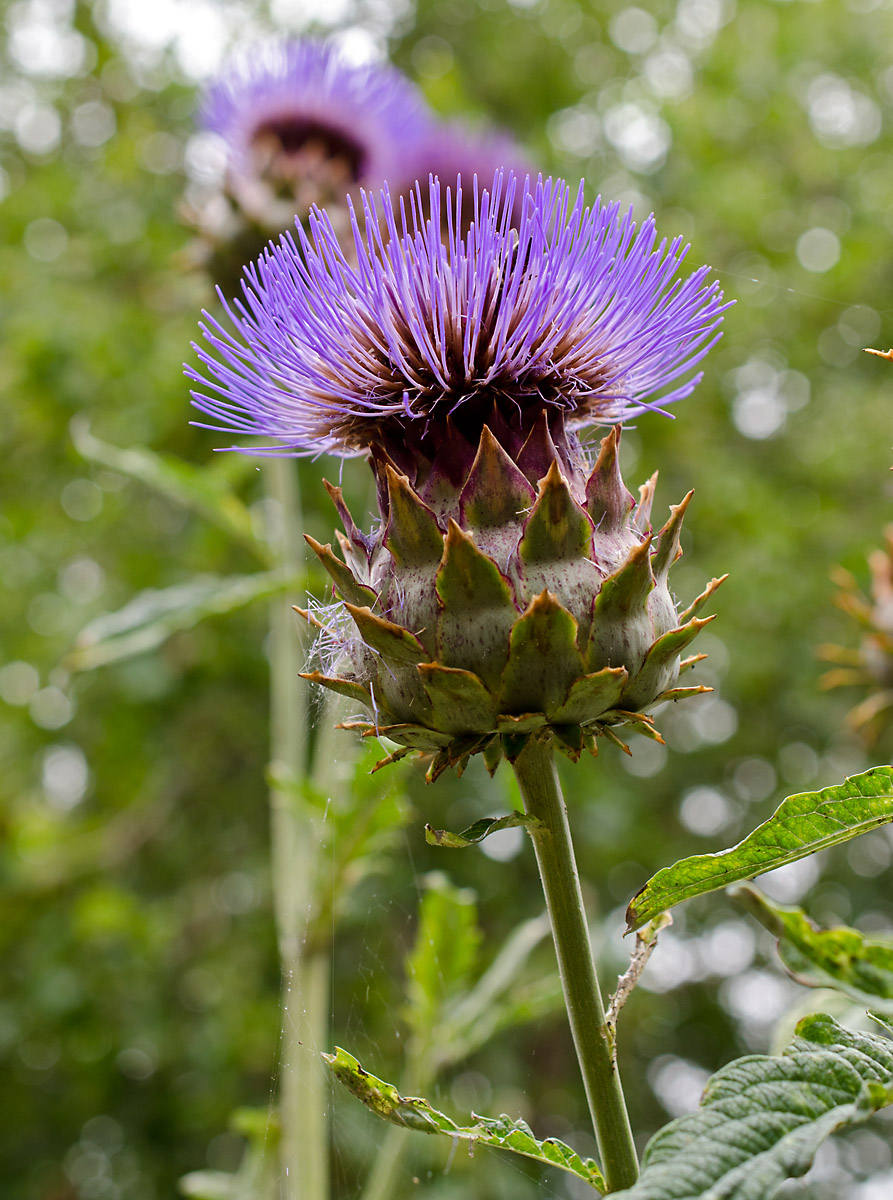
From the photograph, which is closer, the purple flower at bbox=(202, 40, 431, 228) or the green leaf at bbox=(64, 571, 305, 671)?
the green leaf at bbox=(64, 571, 305, 671)

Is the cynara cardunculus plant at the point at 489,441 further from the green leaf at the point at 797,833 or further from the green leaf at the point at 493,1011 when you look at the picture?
the green leaf at the point at 493,1011

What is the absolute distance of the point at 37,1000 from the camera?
312 centimetres

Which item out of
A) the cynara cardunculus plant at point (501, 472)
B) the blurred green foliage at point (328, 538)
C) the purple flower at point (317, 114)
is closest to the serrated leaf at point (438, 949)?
the cynara cardunculus plant at point (501, 472)

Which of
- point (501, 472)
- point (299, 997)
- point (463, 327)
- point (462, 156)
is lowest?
point (299, 997)

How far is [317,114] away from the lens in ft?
8.07

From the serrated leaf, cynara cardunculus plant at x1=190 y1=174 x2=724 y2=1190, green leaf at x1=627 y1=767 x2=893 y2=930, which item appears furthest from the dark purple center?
green leaf at x1=627 y1=767 x2=893 y2=930

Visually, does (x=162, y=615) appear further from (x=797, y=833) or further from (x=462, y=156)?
(x=462, y=156)

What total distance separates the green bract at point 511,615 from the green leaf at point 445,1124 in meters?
0.23

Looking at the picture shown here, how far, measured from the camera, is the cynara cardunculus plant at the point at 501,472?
797 millimetres

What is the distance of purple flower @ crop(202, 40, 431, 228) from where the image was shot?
7.85ft

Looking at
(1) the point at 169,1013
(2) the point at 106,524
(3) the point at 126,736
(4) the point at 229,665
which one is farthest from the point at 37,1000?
(2) the point at 106,524

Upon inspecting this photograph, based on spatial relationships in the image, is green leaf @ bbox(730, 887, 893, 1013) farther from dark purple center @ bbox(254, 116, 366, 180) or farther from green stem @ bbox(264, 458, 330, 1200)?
dark purple center @ bbox(254, 116, 366, 180)

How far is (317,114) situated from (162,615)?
1446 millimetres

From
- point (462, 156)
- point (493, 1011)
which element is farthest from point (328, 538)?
point (493, 1011)
